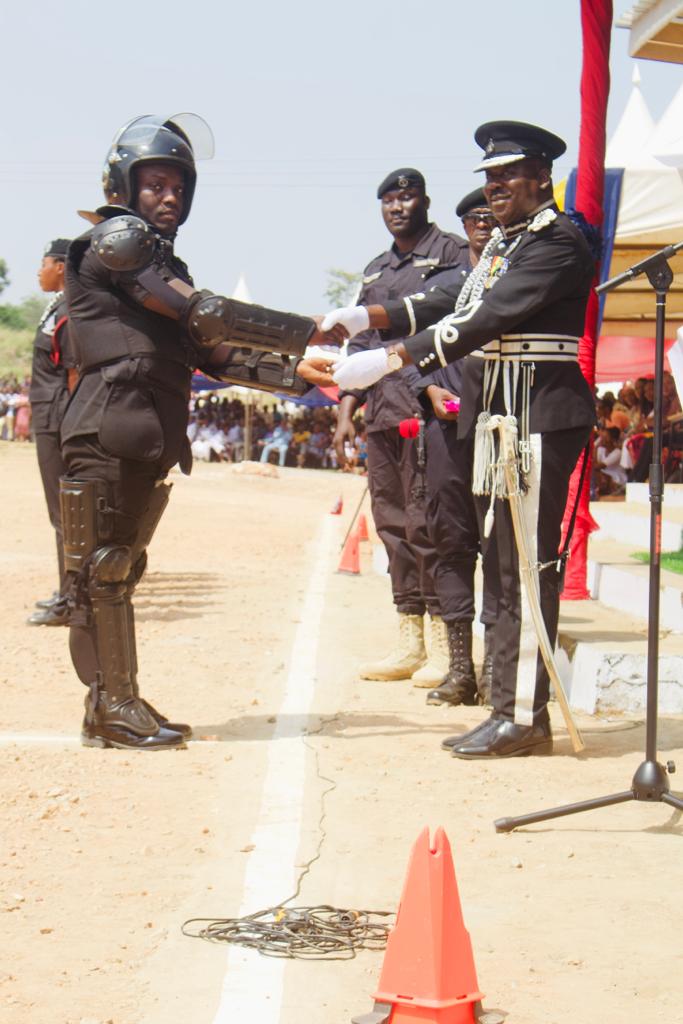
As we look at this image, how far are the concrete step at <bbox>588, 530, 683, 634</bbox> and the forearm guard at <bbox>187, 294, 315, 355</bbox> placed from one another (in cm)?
279

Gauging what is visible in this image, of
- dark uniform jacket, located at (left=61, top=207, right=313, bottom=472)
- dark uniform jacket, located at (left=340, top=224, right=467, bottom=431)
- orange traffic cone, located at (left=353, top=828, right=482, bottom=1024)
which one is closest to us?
orange traffic cone, located at (left=353, top=828, right=482, bottom=1024)

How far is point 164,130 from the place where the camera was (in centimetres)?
595

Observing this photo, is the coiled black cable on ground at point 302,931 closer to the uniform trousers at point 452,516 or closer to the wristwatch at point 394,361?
the wristwatch at point 394,361

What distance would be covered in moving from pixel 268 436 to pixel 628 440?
83.2 ft

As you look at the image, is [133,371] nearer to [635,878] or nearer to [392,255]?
[392,255]

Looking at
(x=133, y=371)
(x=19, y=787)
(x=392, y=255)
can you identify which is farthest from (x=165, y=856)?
(x=392, y=255)

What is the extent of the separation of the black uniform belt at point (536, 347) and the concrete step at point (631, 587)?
2.31 m

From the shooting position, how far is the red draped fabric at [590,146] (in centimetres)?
941

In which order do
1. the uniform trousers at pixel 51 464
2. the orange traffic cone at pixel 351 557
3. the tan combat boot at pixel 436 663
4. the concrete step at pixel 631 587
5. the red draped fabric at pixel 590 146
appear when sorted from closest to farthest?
1. the tan combat boot at pixel 436 663
2. the concrete step at pixel 631 587
3. the uniform trousers at pixel 51 464
4. the red draped fabric at pixel 590 146
5. the orange traffic cone at pixel 351 557

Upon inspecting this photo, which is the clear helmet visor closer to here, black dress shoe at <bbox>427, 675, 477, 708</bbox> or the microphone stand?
Answer: the microphone stand

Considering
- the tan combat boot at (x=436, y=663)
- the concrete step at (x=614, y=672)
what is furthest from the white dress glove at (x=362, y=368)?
the tan combat boot at (x=436, y=663)

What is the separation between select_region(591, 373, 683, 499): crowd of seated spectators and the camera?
1622cm

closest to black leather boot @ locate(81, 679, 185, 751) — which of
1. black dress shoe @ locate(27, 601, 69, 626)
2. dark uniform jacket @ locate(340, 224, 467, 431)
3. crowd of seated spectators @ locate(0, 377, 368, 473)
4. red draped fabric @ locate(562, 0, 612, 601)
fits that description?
dark uniform jacket @ locate(340, 224, 467, 431)

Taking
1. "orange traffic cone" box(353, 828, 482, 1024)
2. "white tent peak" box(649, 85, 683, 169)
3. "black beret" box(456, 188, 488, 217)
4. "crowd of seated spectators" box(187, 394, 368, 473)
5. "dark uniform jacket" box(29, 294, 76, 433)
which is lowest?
"crowd of seated spectators" box(187, 394, 368, 473)
